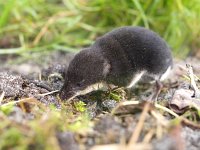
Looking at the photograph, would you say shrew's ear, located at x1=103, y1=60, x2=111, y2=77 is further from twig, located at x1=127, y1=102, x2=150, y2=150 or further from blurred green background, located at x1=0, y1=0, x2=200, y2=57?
blurred green background, located at x1=0, y1=0, x2=200, y2=57

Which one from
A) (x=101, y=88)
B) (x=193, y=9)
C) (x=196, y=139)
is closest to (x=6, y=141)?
(x=196, y=139)

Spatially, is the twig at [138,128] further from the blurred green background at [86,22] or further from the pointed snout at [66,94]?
the blurred green background at [86,22]

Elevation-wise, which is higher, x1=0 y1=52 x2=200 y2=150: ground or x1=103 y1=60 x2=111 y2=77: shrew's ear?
x1=103 y1=60 x2=111 y2=77: shrew's ear

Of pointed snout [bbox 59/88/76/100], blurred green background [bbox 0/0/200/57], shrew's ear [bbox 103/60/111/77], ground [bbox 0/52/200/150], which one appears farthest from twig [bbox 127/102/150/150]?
blurred green background [bbox 0/0/200/57]

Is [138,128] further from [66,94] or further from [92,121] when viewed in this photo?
[66,94]

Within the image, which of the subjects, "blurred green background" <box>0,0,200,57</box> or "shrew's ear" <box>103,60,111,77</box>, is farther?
"blurred green background" <box>0,0,200,57</box>

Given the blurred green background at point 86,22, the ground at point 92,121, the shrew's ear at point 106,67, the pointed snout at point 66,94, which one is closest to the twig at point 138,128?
the ground at point 92,121

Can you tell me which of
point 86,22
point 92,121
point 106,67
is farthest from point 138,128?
point 86,22
